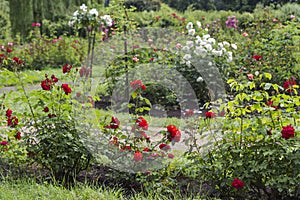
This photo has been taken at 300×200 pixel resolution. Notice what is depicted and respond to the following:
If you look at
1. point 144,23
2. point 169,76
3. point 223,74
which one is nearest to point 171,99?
point 169,76

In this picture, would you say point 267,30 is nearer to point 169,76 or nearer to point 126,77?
point 169,76

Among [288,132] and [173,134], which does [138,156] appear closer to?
[173,134]

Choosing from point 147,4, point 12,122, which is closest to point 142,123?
point 12,122

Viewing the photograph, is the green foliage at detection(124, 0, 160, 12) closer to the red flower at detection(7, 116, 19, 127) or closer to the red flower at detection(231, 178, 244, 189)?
the red flower at detection(7, 116, 19, 127)

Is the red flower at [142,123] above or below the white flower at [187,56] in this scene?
below

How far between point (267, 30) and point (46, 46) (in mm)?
5564

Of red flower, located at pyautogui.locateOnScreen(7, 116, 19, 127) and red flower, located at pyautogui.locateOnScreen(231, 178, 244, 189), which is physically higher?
red flower, located at pyautogui.locateOnScreen(7, 116, 19, 127)

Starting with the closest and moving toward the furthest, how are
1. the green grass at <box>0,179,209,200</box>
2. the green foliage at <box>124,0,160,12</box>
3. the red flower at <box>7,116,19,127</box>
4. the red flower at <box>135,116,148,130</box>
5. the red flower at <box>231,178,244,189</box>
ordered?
1. the red flower at <box>231,178,244,189</box>
2. the green grass at <box>0,179,209,200</box>
3. the red flower at <box>135,116,148,130</box>
4. the red flower at <box>7,116,19,127</box>
5. the green foliage at <box>124,0,160,12</box>

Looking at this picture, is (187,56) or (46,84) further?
(187,56)

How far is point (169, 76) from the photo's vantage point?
6.70 metres

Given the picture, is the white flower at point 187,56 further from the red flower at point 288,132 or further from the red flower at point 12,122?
the red flower at point 288,132

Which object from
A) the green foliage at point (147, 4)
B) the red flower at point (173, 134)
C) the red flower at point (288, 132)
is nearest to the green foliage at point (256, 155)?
the red flower at point (288, 132)

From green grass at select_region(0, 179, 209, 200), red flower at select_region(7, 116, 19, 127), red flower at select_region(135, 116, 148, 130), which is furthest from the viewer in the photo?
red flower at select_region(7, 116, 19, 127)

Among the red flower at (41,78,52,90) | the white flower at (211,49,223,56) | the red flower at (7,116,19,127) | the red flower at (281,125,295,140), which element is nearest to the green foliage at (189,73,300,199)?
the red flower at (281,125,295,140)
